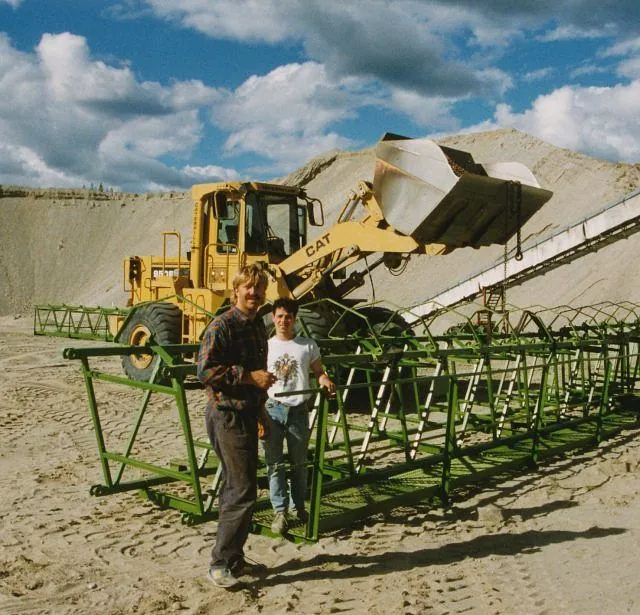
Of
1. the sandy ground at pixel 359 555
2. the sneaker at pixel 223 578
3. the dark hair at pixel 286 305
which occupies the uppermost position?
the dark hair at pixel 286 305

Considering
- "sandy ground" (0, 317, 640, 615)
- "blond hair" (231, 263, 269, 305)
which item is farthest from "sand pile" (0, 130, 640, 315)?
"blond hair" (231, 263, 269, 305)

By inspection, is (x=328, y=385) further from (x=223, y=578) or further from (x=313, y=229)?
(x=313, y=229)

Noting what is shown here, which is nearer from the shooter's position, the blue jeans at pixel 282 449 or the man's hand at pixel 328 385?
the man's hand at pixel 328 385

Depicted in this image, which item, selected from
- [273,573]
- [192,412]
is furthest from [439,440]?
[273,573]

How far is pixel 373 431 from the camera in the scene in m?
6.57

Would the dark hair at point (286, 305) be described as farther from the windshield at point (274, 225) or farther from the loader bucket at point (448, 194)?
the windshield at point (274, 225)

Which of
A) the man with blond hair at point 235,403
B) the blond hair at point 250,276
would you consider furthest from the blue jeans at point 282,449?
the blond hair at point 250,276

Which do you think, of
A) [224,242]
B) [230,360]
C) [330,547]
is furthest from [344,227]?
[230,360]

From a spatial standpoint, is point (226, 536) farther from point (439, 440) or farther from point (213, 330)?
point (439, 440)

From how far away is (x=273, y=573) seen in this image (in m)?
4.28

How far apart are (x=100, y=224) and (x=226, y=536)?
49.7m

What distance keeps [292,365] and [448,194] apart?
4.43m

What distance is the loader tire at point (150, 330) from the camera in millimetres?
11125

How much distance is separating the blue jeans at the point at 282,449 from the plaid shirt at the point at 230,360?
2.03 ft
